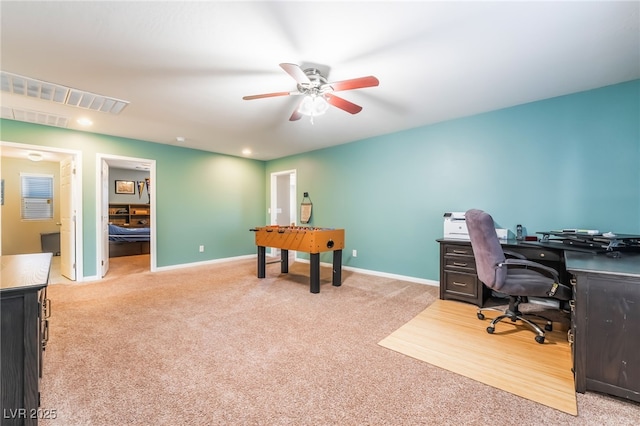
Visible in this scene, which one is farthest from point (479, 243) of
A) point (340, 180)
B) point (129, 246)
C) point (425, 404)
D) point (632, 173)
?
point (129, 246)

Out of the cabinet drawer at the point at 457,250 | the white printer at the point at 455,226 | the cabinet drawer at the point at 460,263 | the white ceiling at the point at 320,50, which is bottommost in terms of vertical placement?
the cabinet drawer at the point at 460,263

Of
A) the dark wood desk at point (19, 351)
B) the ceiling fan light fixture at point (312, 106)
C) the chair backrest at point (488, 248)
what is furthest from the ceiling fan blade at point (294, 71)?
the chair backrest at point (488, 248)

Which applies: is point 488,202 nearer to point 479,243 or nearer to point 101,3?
point 479,243

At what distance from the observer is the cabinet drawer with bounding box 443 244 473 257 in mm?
3217

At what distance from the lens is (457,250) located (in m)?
3.30

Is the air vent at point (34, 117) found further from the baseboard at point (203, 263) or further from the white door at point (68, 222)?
the baseboard at point (203, 263)

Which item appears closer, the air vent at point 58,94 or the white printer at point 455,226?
the air vent at point 58,94

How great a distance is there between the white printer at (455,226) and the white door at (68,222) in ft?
18.0

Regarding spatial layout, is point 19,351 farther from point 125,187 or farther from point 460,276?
point 125,187

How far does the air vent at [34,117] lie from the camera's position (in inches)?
132

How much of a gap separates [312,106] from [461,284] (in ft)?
8.85

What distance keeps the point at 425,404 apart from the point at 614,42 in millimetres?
2922

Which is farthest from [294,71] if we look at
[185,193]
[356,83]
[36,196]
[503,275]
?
[36,196]

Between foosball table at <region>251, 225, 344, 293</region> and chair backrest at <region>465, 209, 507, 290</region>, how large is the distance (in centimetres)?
183
